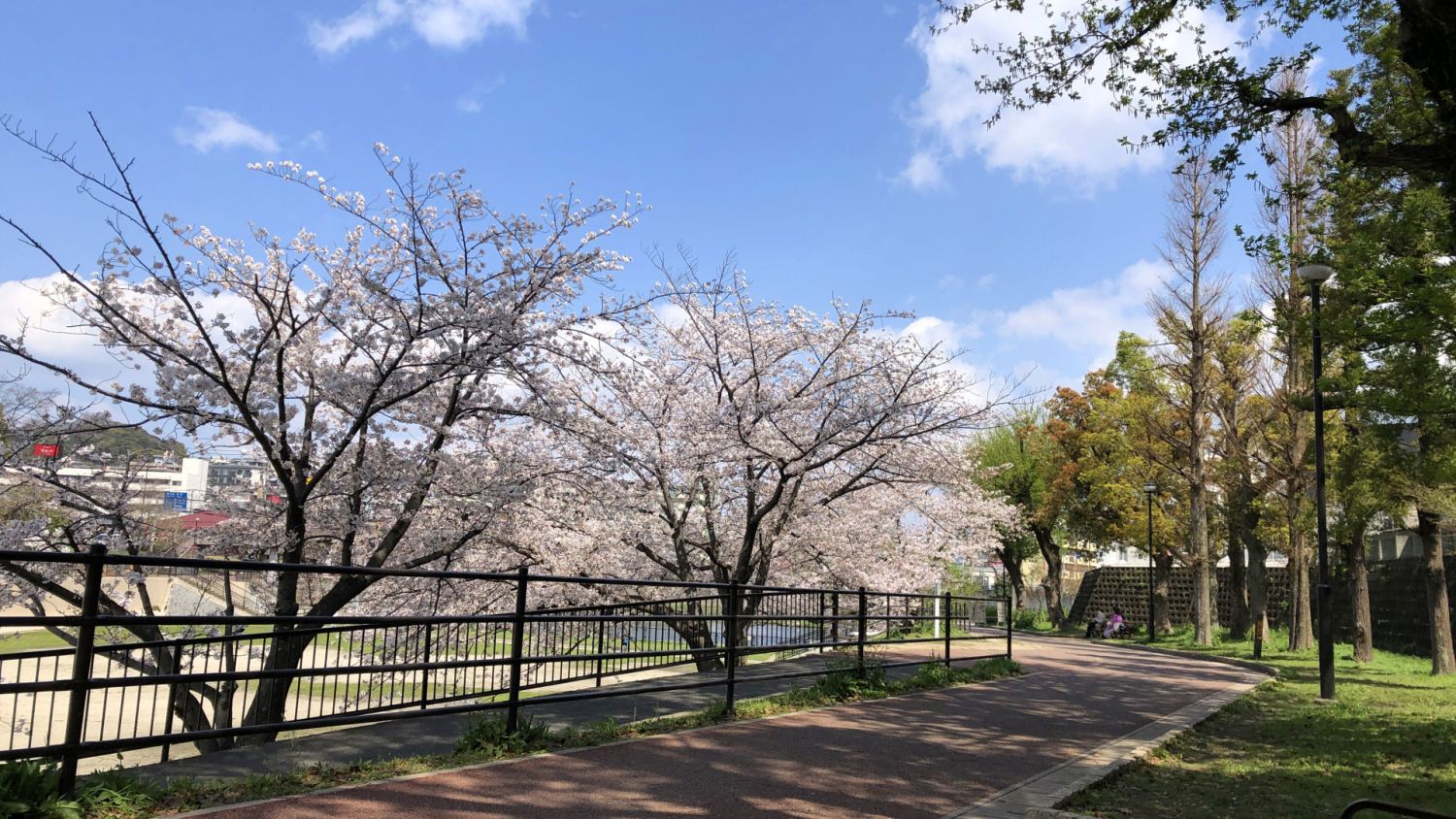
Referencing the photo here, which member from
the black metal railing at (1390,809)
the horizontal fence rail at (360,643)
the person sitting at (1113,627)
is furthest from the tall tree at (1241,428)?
the black metal railing at (1390,809)

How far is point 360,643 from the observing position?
332 inches

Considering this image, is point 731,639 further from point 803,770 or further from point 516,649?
point 516,649

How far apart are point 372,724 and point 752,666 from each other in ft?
15.1

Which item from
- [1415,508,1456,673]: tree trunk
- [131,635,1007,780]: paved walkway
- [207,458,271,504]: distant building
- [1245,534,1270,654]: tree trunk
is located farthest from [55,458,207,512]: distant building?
[1245,534,1270,654]: tree trunk

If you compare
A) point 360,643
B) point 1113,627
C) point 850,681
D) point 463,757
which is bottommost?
point 1113,627

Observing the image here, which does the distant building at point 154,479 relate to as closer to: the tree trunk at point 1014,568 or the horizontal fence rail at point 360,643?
the horizontal fence rail at point 360,643

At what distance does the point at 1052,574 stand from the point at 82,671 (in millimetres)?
42045

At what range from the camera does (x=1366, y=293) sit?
415 inches

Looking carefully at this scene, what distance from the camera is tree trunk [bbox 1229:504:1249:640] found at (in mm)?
27438

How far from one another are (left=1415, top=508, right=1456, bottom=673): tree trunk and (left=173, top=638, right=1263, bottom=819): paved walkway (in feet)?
28.7

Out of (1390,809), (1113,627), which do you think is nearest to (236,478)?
(1390,809)

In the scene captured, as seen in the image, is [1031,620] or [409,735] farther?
[1031,620]

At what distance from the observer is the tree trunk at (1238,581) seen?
1080 inches

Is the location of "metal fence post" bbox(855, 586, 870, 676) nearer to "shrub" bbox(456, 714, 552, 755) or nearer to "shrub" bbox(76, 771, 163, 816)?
"shrub" bbox(456, 714, 552, 755)
